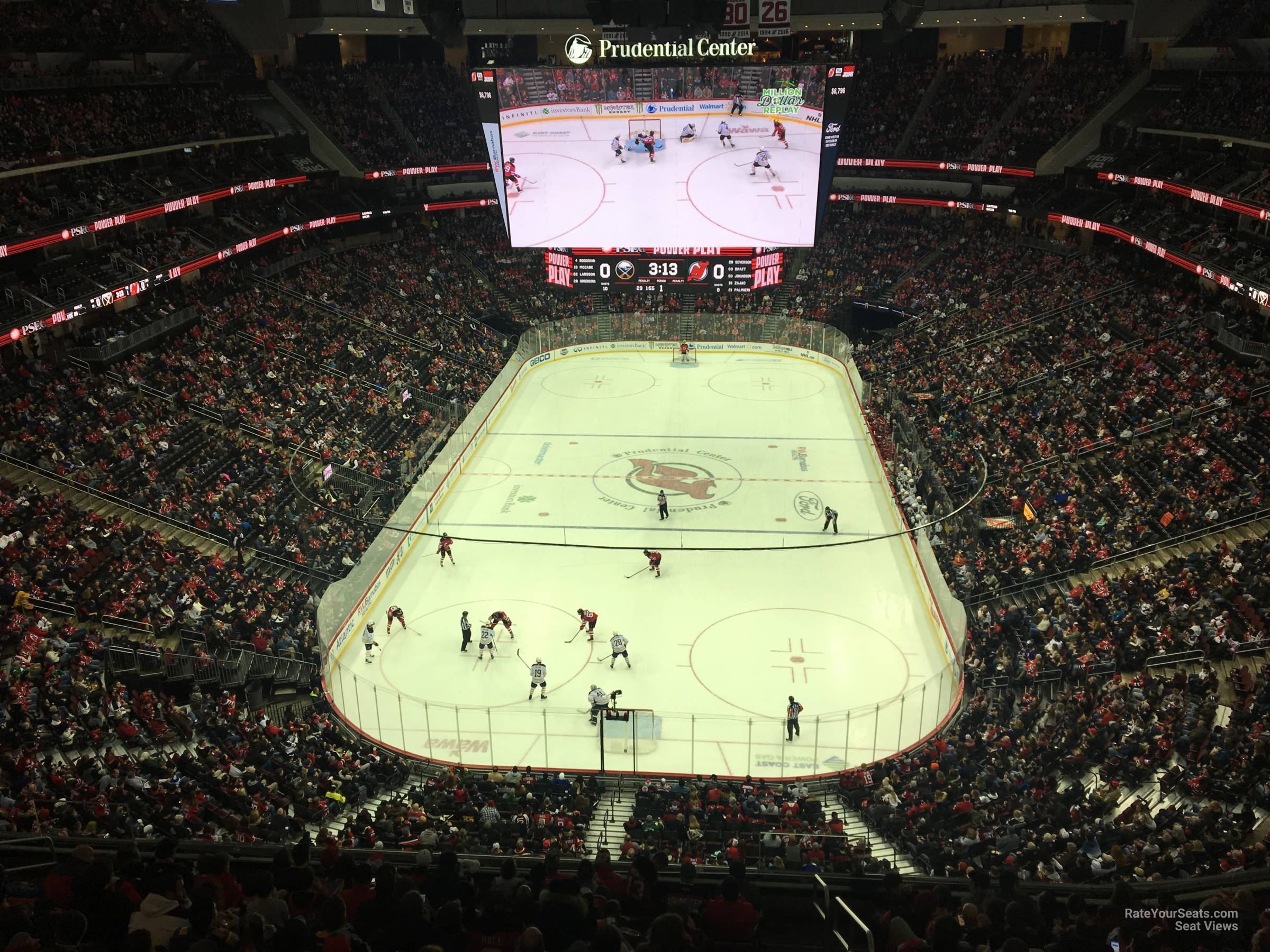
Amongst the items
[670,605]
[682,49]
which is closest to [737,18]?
[682,49]

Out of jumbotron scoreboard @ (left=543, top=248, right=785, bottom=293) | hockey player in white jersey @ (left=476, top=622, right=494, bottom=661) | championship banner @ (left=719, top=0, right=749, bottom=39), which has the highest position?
championship banner @ (left=719, top=0, right=749, bottom=39)

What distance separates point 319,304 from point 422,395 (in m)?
8.61

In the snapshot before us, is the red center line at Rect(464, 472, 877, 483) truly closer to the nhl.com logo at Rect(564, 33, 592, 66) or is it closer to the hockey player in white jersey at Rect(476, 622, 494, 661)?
the hockey player in white jersey at Rect(476, 622, 494, 661)

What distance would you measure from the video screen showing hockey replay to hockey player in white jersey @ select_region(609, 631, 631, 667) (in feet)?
66.6

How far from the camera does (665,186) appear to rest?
37.9 metres

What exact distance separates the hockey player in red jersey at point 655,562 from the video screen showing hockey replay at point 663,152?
15.7 meters

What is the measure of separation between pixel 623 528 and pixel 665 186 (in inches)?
611

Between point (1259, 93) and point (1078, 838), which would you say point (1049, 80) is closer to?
point (1259, 93)

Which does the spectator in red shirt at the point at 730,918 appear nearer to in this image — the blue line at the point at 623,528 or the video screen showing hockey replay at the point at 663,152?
the blue line at the point at 623,528

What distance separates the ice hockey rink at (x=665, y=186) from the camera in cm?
3719

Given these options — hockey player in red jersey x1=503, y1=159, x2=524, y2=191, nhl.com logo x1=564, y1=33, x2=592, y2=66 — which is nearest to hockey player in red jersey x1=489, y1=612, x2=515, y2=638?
hockey player in red jersey x1=503, y1=159, x2=524, y2=191

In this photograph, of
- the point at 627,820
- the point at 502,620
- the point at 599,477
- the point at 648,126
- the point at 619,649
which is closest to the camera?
the point at 627,820

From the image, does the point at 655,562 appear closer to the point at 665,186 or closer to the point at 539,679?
the point at 539,679

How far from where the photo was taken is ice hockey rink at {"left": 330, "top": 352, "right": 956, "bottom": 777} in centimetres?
1972
